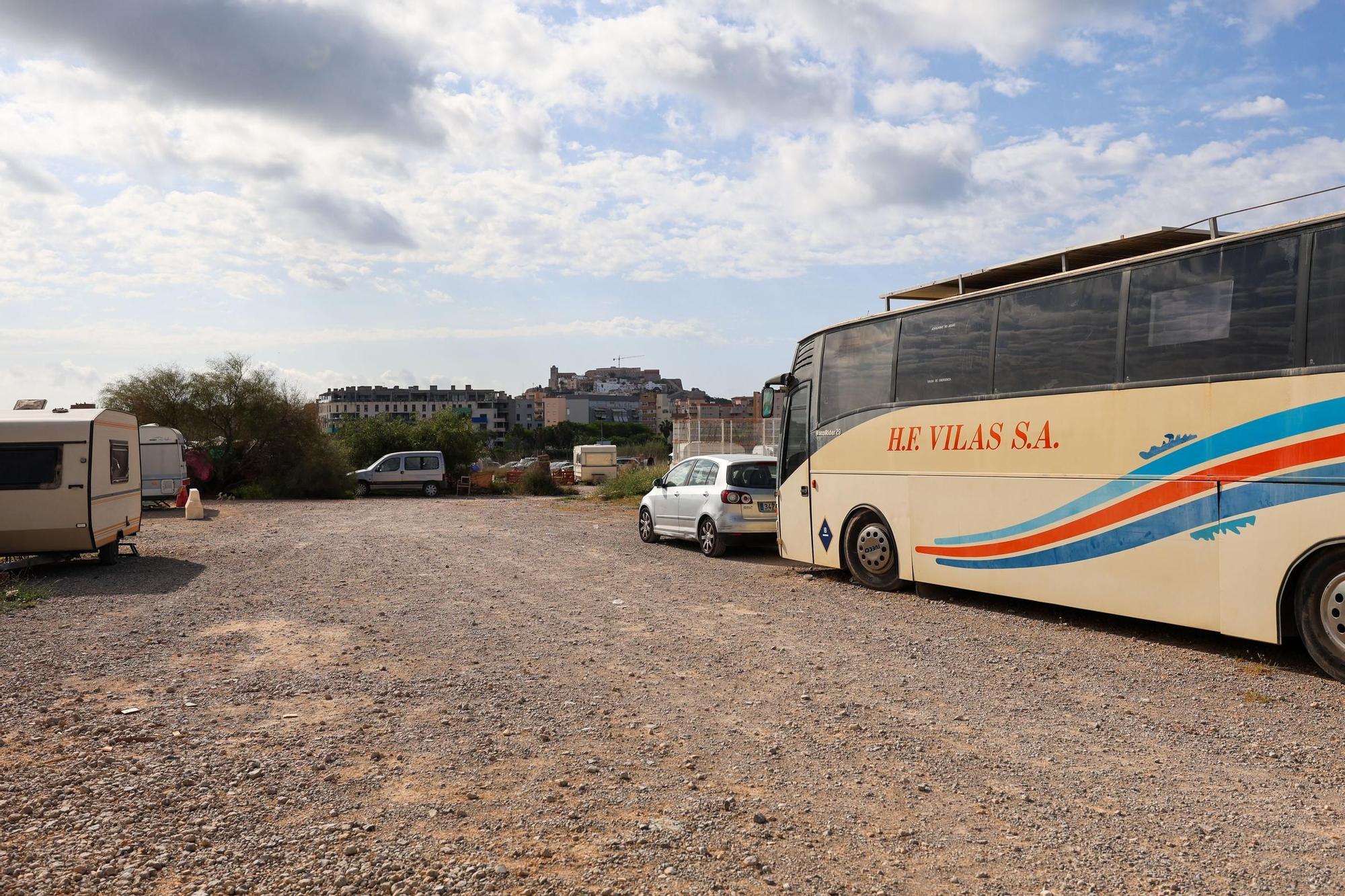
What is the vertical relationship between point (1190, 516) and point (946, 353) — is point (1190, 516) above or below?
below

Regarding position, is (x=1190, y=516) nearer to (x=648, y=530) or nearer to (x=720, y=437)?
(x=648, y=530)

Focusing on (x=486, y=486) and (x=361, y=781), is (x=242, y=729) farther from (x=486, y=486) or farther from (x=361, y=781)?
(x=486, y=486)

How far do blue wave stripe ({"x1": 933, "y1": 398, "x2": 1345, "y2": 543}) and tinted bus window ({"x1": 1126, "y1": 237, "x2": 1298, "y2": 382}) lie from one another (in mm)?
420

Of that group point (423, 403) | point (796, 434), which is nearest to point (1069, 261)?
point (796, 434)

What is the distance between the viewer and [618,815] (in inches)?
177

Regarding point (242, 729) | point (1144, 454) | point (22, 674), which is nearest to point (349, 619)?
point (22, 674)

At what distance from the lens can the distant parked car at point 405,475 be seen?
1636 inches

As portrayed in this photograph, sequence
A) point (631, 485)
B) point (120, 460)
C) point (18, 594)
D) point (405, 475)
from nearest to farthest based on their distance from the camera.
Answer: point (18, 594) → point (120, 460) → point (631, 485) → point (405, 475)

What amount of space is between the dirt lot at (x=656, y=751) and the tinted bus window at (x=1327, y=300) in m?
2.36

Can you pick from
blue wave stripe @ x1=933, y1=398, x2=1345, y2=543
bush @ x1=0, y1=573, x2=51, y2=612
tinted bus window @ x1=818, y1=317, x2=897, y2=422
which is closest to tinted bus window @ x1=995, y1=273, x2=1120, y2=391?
blue wave stripe @ x1=933, y1=398, x2=1345, y2=543

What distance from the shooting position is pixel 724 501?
1545cm

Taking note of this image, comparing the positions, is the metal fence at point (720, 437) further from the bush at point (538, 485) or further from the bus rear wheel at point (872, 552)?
the bus rear wheel at point (872, 552)

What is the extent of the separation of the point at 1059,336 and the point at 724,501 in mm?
6871

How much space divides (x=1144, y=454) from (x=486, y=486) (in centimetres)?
3891
